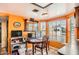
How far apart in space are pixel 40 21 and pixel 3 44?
72cm

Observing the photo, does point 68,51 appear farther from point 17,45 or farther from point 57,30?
point 17,45

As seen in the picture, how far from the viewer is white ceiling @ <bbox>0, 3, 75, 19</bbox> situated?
1.82 meters

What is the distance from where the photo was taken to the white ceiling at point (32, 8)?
182 cm

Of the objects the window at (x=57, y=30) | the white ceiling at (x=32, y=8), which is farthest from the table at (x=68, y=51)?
the white ceiling at (x=32, y=8)

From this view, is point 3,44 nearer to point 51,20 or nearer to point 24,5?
point 24,5

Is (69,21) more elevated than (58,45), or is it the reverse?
(69,21)

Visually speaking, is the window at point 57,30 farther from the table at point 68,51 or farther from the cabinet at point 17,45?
the cabinet at point 17,45

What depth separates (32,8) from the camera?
6.09 ft

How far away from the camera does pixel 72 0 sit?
1836 millimetres

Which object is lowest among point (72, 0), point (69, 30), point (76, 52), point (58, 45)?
point (76, 52)

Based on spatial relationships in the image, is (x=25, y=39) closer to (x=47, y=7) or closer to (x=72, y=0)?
(x=47, y=7)

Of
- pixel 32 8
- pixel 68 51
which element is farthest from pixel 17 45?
pixel 68 51

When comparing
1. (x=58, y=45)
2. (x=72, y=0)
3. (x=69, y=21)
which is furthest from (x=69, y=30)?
(x=72, y=0)

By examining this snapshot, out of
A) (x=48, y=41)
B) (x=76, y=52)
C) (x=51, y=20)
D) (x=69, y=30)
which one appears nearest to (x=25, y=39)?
(x=48, y=41)
